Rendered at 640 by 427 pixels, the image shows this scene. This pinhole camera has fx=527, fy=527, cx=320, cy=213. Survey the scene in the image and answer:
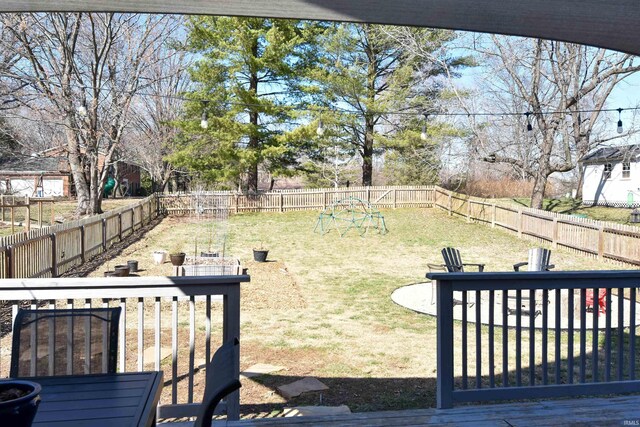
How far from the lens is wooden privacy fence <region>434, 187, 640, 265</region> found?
11.0m

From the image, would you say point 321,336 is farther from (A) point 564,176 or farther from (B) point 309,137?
(A) point 564,176

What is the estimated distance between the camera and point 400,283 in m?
9.55

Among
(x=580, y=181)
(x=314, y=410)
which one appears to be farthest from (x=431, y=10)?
(x=580, y=181)

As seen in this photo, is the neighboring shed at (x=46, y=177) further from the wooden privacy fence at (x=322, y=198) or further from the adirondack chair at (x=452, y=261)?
the adirondack chair at (x=452, y=261)

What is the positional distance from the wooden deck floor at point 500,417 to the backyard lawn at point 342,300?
3.70 ft

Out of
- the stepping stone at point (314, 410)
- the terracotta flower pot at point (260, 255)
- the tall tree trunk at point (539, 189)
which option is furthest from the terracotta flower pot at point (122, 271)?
the tall tree trunk at point (539, 189)

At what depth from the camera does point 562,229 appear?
43.0ft

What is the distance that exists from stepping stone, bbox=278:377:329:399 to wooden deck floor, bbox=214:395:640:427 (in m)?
1.46

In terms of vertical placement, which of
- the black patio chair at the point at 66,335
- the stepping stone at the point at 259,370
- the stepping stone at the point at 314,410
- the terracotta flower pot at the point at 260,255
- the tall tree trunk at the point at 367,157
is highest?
the tall tree trunk at the point at 367,157

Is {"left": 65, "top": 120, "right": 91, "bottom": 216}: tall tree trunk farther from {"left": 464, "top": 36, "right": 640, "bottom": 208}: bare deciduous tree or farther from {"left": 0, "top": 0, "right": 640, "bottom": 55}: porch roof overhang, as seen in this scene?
{"left": 0, "top": 0, "right": 640, "bottom": 55}: porch roof overhang

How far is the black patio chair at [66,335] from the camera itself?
7.64ft

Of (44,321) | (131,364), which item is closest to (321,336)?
(131,364)

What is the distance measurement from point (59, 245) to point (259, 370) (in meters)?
5.68

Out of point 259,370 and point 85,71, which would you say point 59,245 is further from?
point 85,71
